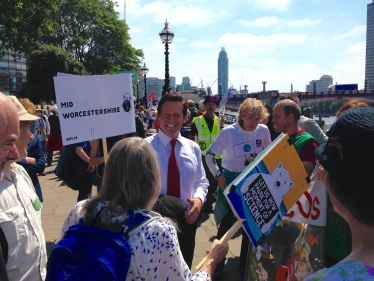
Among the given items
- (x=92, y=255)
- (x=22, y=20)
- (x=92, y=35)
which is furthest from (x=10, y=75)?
(x=92, y=255)

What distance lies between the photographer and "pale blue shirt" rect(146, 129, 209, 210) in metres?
3.00

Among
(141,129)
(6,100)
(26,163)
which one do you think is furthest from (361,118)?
(141,129)

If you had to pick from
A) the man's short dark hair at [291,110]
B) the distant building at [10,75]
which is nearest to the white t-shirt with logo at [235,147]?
the man's short dark hair at [291,110]

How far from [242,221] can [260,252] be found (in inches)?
30.5

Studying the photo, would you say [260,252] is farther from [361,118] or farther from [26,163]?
[26,163]

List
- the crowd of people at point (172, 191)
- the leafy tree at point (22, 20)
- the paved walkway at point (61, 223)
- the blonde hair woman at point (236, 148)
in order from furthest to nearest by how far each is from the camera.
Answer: the leafy tree at point (22, 20) < the paved walkway at point (61, 223) < the blonde hair woman at point (236, 148) < the crowd of people at point (172, 191)

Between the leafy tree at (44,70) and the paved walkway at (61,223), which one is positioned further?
the leafy tree at (44,70)

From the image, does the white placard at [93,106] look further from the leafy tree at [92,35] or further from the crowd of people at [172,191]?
the leafy tree at [92,35]

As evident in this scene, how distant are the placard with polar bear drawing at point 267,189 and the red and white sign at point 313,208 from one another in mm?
354

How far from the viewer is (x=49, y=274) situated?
5.13ft

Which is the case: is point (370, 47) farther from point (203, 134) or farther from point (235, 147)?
point (235, 147)

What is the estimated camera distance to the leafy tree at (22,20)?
1872 centimetres

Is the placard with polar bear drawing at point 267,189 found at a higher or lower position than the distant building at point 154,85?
lower

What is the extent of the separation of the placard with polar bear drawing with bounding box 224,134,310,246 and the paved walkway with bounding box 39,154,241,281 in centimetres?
214
